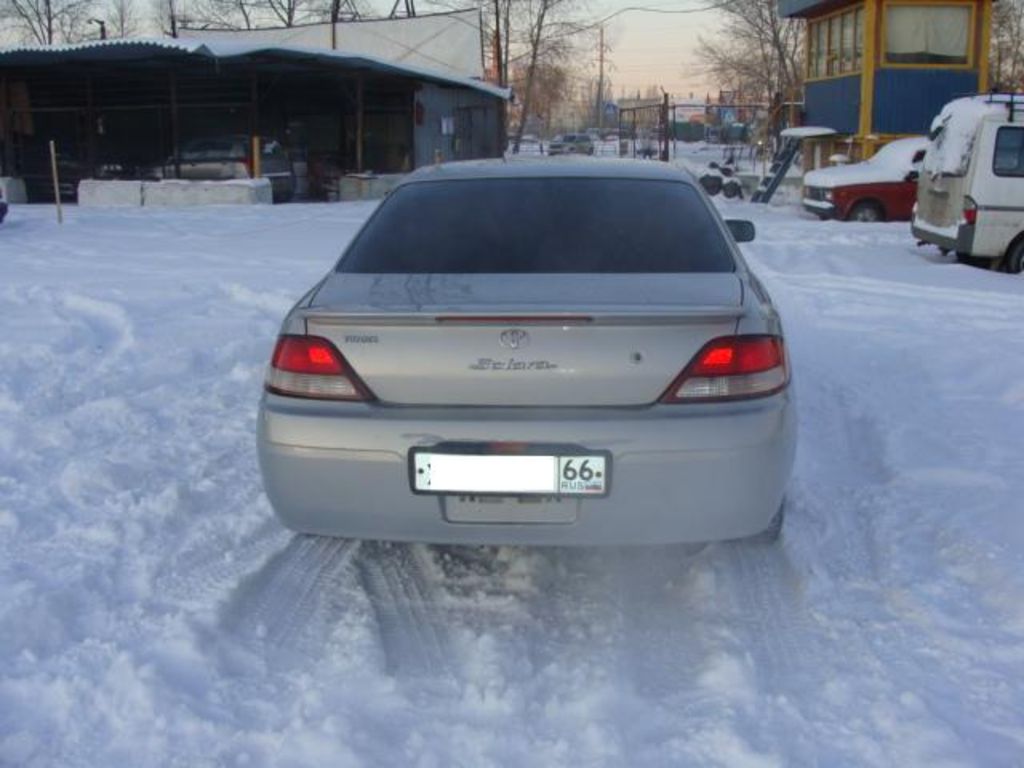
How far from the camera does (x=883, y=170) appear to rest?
1919 cm

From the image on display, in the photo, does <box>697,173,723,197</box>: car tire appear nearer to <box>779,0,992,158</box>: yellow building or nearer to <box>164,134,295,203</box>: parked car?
<box>779,0,992,158</box>: yellow building

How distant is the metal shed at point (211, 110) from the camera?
23047mm

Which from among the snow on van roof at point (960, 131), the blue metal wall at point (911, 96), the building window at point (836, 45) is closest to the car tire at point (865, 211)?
the blue metal wall at point (911, 96)

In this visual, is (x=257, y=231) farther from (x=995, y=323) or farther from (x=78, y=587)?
(x=78, y=587)

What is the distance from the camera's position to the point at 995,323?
8.77 metres

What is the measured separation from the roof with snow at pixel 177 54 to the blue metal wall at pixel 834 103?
9.64 metres

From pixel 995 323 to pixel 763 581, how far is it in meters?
5.84

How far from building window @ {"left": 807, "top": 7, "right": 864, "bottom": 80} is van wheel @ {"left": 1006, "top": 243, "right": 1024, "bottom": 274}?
12.1m

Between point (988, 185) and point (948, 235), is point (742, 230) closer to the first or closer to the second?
point (988, 185)

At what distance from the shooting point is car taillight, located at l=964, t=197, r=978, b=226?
1244 centimetres

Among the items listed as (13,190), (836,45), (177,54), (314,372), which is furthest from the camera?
(836,45)

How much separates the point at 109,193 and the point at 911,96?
1654cm

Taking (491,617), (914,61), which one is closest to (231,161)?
(914,61)

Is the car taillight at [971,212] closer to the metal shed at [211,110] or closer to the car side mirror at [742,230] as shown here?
the car side mirror at [742,230]
